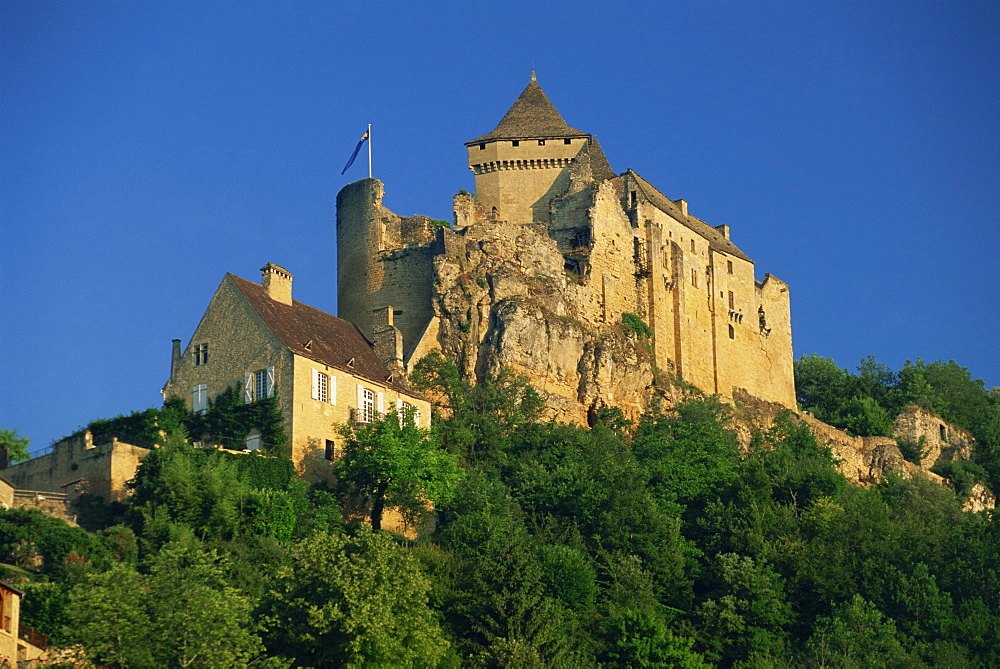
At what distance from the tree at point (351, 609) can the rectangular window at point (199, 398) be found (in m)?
17.0

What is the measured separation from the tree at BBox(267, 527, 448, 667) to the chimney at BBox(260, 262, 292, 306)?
21.4 meters

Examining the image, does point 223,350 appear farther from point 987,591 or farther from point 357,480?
point 987,591

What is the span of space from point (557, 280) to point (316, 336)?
15.3m

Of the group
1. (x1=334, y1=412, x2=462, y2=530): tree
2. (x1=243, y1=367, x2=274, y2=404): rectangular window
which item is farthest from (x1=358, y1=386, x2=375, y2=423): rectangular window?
(x1=243, y1=367, x2=274, y2=404): rectangular window

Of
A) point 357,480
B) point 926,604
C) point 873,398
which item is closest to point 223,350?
point 357,480

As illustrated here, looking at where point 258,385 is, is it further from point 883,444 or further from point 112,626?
point 883,444

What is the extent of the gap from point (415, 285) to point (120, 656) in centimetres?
3685

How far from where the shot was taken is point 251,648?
4272cm

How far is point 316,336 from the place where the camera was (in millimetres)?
65625

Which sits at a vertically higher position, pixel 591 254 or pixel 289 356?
pixel 591 254

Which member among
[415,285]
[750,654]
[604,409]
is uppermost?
[415,285]

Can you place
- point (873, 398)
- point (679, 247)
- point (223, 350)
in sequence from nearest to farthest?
point (223, 350), point (679, 247), point (873, 398)

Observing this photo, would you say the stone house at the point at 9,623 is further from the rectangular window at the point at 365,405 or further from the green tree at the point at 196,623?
the rectangular window at the point at 365,405

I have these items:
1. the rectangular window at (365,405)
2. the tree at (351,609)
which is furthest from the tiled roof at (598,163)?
A: the tree at (351,609)
